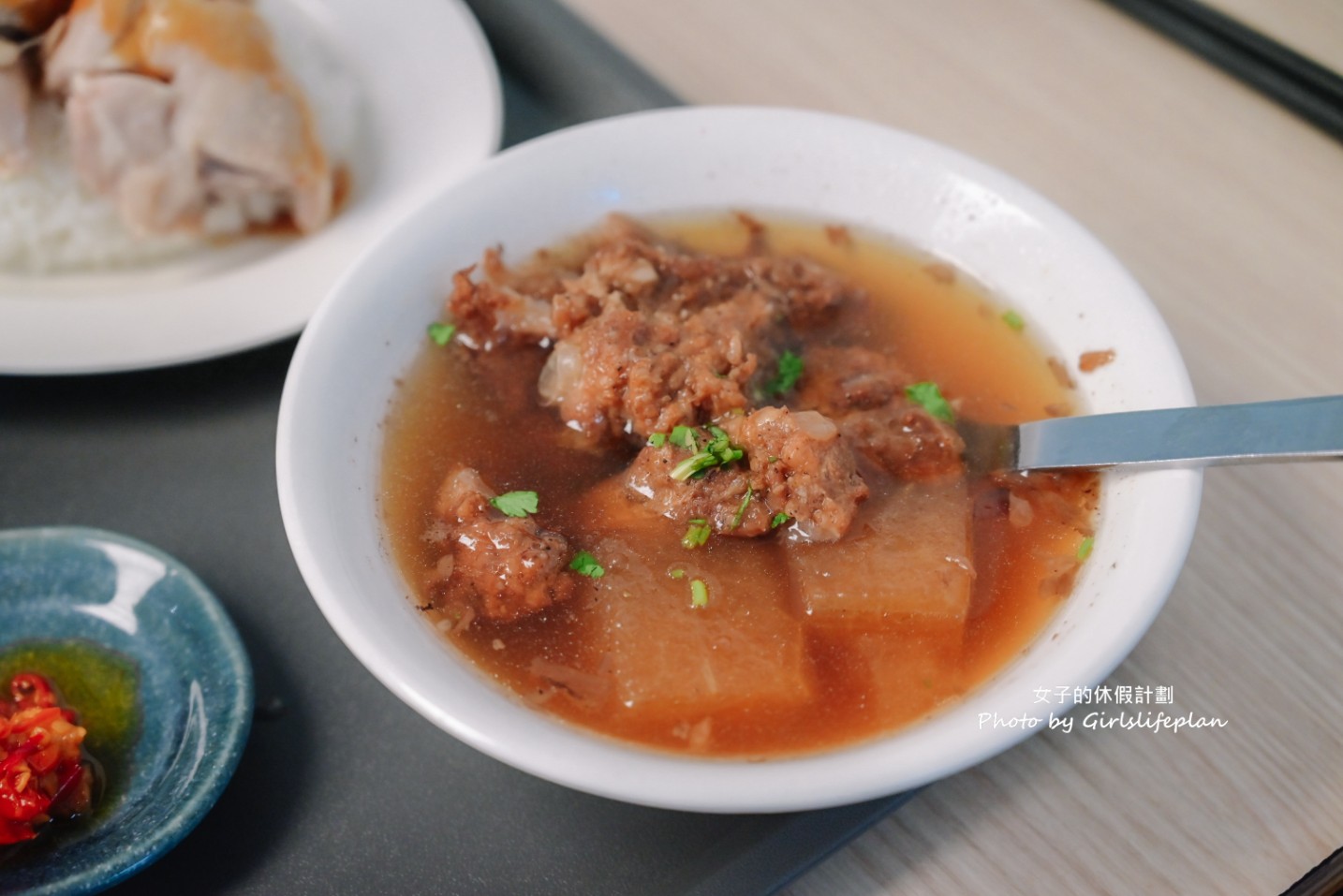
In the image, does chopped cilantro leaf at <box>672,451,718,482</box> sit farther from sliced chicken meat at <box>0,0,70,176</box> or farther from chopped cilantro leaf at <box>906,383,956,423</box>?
sliced chicken meat at <box>0,0,70,176</box>

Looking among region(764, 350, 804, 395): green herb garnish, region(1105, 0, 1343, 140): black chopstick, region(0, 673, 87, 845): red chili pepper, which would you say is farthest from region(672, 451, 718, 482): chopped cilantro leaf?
region(1105, 0, 1343, 140): black chopstick

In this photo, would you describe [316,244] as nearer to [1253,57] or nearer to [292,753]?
[292,753]

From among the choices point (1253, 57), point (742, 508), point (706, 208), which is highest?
point (1253, 57)

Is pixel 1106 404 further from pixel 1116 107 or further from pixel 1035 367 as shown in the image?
pixel 1116 107

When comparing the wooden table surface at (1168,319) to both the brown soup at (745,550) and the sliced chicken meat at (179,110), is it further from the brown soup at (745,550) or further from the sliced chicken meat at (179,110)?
the sliced chicken meat at (179,110)

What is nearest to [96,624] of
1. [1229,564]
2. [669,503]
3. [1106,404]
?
[669,503]

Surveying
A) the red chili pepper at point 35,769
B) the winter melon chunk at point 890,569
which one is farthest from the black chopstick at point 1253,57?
the red chili pepper at point 35,769

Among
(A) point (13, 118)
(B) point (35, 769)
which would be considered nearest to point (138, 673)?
(B) point (35, 769)
